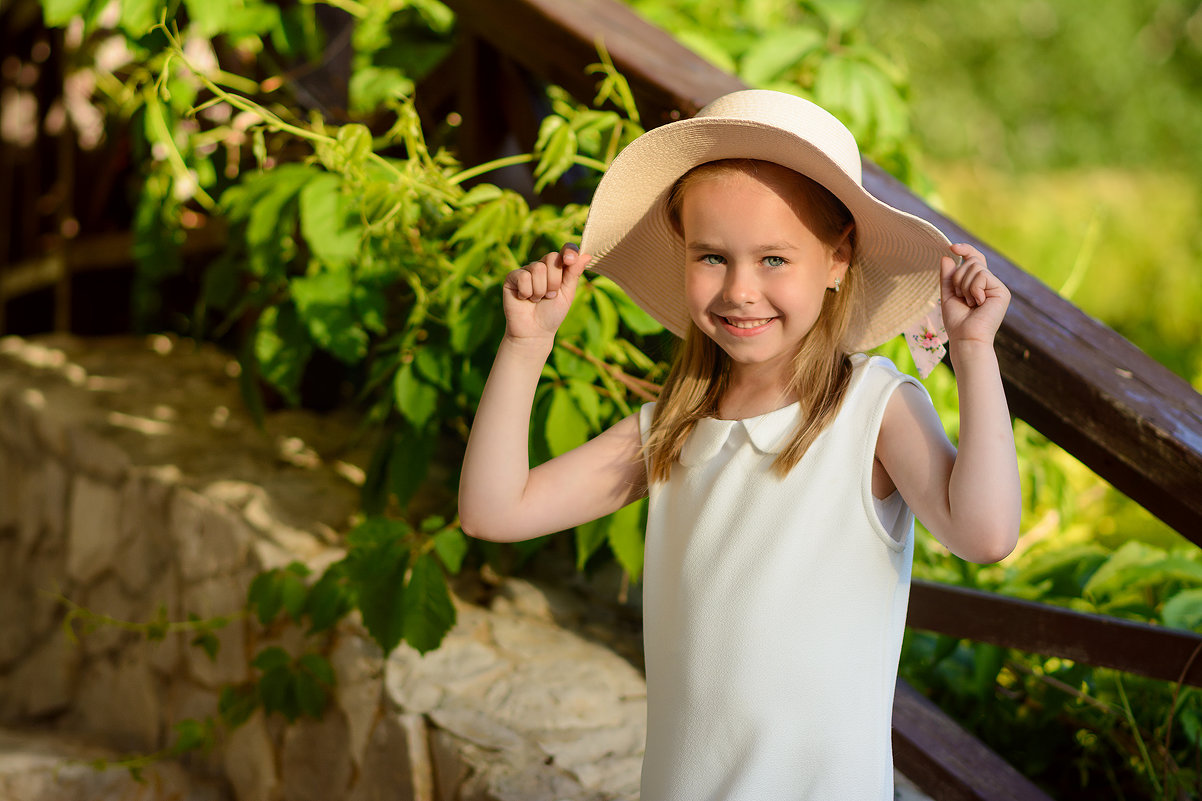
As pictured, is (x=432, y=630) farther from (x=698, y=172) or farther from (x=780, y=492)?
(x=698, y=172)

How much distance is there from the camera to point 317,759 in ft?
6.43

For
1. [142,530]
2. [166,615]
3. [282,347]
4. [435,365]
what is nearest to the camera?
[435,365]

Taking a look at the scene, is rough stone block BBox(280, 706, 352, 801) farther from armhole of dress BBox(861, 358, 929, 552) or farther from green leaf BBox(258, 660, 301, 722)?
armhole of dress BBox(861, 358, 929, 552)

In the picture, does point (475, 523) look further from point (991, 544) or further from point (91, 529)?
point (91, 529)

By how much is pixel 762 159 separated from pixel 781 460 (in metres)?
0.31

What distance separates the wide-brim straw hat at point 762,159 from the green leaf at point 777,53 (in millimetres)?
914

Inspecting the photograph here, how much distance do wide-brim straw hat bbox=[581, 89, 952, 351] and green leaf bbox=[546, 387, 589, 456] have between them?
1.19ft

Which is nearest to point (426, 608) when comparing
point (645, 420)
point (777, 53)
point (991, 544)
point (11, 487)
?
point (645, 420)

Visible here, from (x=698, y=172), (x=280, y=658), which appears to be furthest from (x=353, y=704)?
(x=698, y=172)

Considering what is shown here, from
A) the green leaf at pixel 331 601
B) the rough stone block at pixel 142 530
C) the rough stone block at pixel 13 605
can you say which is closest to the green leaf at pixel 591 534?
the green leaf at pixel 331 601

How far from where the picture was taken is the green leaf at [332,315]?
1887 millimetres

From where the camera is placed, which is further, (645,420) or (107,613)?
(107,613)

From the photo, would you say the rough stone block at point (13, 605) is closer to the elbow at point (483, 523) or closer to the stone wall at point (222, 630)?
the stone wall at point (222, 630)

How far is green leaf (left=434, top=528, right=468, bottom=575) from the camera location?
1.74m
